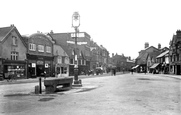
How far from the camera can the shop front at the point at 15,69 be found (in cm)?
3306

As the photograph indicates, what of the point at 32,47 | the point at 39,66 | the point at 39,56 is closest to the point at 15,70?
the point at 32,47

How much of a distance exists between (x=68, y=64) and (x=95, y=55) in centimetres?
2691

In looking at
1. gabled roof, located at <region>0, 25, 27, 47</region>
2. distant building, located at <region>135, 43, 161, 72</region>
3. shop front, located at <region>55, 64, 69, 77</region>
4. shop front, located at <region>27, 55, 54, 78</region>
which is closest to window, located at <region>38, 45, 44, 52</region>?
shop front, located at <region>27, 55, 54, 78</region>

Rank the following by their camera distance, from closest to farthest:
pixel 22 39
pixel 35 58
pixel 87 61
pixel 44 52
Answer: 1. pixel 22 39
2. pixel 35 58
3. pixel 44 52
4. pixel 87 61

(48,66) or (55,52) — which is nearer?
(48,66)

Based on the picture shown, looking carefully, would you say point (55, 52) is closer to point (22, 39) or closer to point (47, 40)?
point (47, 40)

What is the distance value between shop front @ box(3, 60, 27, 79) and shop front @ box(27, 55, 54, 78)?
5.74ft

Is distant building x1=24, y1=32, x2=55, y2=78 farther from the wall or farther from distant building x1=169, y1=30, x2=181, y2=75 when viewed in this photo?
distant building x1=169, y1=30, x2=181, y2=75

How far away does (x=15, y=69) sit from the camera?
35.1m

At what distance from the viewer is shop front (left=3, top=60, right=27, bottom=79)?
3306 centimetres

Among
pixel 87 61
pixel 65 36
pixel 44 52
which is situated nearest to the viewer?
pixel 44 52

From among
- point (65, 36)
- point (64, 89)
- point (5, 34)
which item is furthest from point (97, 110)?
point (65, 36)

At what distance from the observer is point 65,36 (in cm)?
6450

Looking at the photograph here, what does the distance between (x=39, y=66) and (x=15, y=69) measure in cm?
742
